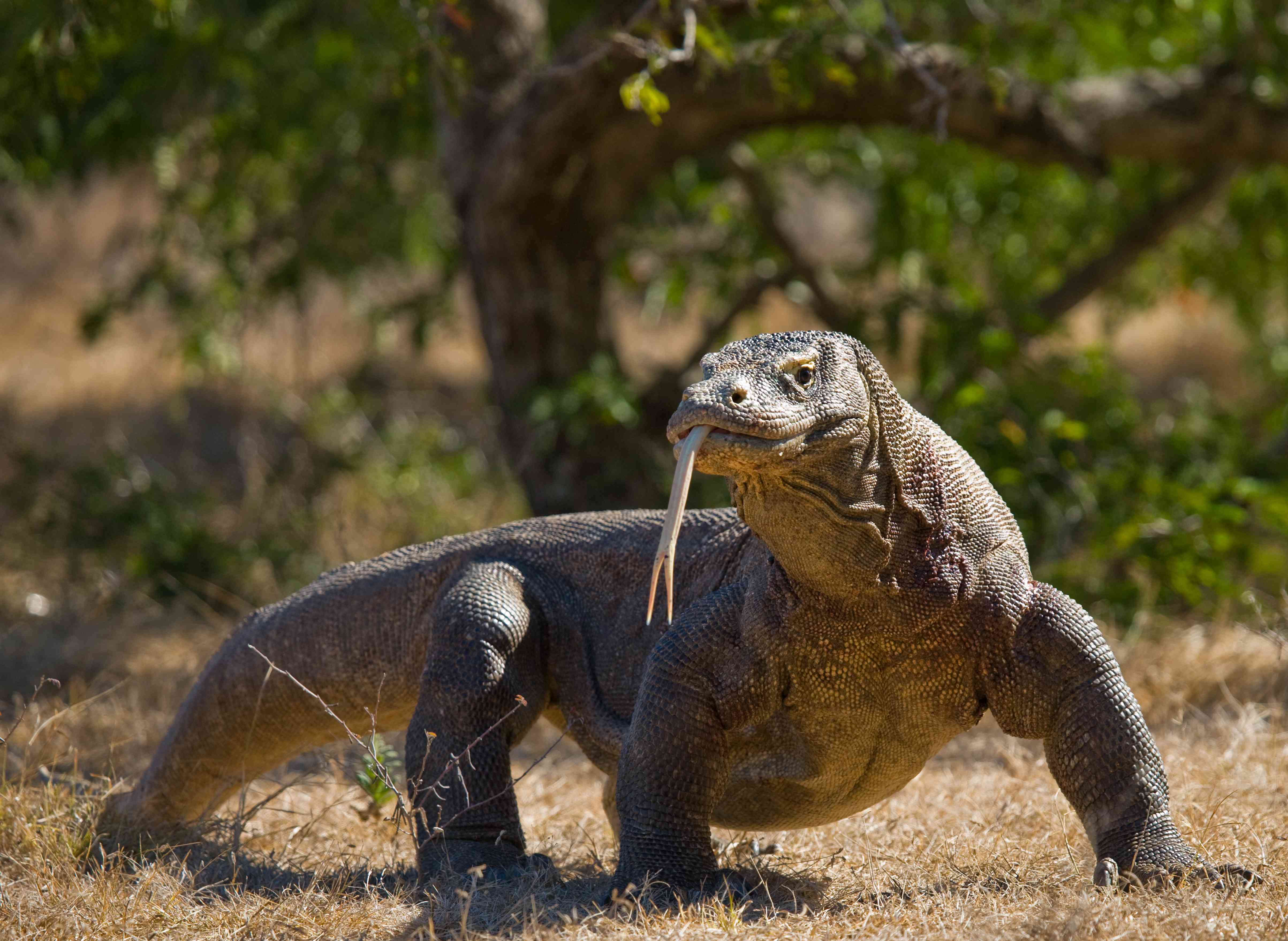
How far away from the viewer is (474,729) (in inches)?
132

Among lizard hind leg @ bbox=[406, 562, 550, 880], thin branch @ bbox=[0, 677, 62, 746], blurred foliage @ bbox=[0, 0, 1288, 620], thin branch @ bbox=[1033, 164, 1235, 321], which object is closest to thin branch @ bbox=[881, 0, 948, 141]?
blurred foliage @ bbox=[0, 0, 1288, 620]

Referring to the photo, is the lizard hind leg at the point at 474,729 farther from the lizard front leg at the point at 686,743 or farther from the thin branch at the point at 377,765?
the lizard front leg at the point at 686,743

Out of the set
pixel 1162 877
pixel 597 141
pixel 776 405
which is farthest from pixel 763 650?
pixel 597 141

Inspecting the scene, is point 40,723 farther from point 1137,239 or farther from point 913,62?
point 1137,239

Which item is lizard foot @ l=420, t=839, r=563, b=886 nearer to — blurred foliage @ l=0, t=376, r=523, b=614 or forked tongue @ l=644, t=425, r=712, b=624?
forked tongue @ l=644, t=425, r=712, b=624

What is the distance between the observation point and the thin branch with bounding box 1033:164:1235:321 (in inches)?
326

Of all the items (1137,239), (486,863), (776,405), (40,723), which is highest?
(776,405)

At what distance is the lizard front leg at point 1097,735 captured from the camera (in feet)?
9.13

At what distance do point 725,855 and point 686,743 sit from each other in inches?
26.4

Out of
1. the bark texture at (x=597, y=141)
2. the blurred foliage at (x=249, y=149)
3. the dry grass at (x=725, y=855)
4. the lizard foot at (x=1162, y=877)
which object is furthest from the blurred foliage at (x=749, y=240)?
the lizard foot at (x=1162, y=877)

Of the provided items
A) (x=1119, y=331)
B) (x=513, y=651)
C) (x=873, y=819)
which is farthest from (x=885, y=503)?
(x=1119, y=331)

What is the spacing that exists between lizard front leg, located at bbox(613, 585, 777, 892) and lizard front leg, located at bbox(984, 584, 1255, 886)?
49 cm

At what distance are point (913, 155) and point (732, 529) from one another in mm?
5240

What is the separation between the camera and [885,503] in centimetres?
274
